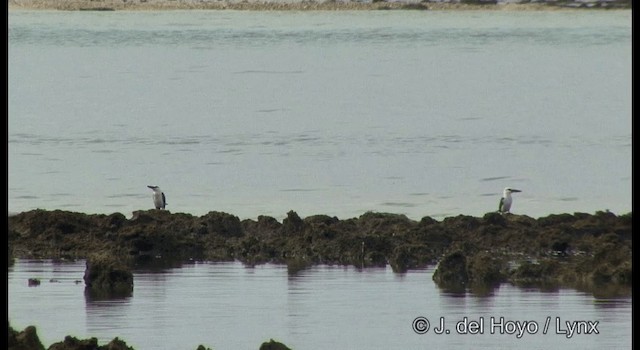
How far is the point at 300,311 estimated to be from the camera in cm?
1476

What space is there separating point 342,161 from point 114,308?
14181mm

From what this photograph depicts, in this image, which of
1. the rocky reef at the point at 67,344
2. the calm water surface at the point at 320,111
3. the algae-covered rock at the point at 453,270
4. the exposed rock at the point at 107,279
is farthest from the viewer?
the calm water surface at the point at 320,111

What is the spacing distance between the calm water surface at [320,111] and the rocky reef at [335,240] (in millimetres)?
3104

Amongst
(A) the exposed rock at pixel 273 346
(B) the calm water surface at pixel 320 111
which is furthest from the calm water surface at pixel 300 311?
(B) the calm water surface at pixel 320 111

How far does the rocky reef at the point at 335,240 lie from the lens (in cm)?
1753

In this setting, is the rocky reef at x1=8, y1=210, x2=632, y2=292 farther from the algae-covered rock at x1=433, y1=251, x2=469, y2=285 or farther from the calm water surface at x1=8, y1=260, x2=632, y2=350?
the calm water surface at x1=8, y1=260, x2=632, y2=350

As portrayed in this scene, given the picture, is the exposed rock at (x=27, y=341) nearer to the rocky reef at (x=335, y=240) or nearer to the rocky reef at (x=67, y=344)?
the rocky reef at (x=67, y=344)

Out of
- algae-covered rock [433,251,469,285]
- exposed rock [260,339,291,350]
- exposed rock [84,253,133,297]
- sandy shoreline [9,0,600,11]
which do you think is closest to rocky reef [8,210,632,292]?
algae-covered rock [433,251,469,285]

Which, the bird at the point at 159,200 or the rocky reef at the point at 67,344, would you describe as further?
the bird at the point at 159,200

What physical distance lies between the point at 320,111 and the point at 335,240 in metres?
19.5

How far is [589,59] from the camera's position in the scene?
4575 cm

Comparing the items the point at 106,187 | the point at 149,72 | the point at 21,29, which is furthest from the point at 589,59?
the point at 106,187

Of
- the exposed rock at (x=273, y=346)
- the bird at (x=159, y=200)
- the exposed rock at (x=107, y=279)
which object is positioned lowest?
the exposed rock at (x=273, y=346)

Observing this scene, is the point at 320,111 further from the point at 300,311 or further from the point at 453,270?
the point at 300,311
